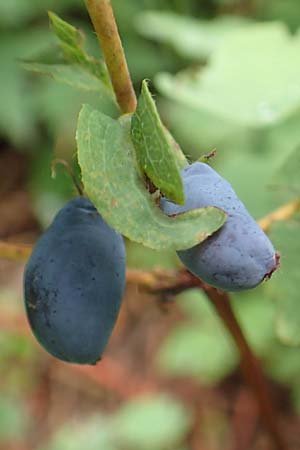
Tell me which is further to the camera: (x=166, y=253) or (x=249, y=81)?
(x=166, y=253)

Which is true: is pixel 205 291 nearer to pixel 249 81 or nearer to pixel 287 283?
pixel 287 283

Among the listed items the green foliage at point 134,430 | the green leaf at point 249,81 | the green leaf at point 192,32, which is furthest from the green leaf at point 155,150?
the green leaf at point 192,32

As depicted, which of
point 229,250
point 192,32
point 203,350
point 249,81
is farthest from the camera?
point 192,32

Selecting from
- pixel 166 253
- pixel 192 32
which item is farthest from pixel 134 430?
pixel 192 32

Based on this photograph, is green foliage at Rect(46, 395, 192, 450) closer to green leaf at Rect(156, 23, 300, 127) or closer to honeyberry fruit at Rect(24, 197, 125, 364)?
green leaf at Rect(156, 23, 300, 127)

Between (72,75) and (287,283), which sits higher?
(72,75)

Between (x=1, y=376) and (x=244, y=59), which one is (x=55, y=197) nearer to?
(x=1, y=376)

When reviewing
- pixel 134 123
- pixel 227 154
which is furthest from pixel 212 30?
pixel 134 123
